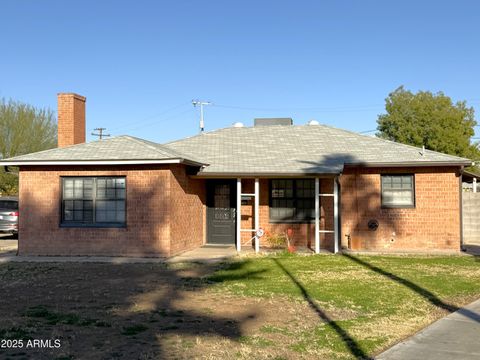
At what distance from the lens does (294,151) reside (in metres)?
18.1

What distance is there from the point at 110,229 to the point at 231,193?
4.76 meters

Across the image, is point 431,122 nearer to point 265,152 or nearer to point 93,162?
point 265,152

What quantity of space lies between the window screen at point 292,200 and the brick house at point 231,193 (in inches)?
1.3

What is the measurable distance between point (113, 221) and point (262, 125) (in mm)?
9852

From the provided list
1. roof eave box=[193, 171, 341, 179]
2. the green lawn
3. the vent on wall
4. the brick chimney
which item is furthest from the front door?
the vent on wall

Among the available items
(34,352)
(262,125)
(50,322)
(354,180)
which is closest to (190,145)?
(262,125)

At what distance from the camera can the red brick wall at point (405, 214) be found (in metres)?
16.7

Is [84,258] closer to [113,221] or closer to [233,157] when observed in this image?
[113,221]

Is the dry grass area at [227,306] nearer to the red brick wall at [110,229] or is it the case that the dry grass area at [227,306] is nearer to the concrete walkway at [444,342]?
the concrete walkway at [444,342]

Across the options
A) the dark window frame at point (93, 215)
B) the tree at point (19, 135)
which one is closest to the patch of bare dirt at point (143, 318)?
the dark window frame at point (93, 215)

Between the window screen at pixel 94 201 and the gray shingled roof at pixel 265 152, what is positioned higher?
the gray shingled roof at pixel 265 152

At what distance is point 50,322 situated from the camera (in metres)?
7.32

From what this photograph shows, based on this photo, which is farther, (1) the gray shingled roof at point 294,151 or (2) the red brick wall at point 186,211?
(1) the gray shingled roof at point 294,151

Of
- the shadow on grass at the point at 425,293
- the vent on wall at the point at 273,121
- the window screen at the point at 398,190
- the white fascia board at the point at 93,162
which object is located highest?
the vent on wall at the point at 273,121
